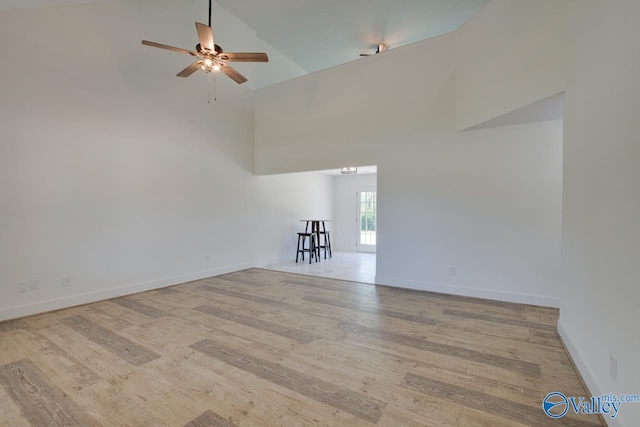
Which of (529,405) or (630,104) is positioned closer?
(630,104)

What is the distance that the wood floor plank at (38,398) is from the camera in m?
1.68

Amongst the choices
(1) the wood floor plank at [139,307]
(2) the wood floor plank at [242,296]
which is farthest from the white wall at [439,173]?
(1) the wood floor plank at [139,307]

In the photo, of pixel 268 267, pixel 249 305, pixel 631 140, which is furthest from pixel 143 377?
pixel 268 267

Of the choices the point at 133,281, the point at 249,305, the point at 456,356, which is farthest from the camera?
the point at 133,281

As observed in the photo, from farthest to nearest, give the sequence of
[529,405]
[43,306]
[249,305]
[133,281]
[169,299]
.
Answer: [133,281] < [169,299] < [249,305] < [43,306] < [529,405]

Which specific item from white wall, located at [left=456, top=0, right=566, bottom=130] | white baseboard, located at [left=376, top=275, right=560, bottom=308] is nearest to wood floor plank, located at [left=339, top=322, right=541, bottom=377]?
white baseboard, located at [left=376, top=275, right=560, bottom=308]

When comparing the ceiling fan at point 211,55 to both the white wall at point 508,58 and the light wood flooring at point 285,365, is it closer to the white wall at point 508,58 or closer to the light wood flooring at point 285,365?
the white wall at point 508,58

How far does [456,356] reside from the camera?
94.6 inches

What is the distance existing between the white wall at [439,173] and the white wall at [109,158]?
2.10 m

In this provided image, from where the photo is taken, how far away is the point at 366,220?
9.00m

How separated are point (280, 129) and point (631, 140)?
5.18 meters

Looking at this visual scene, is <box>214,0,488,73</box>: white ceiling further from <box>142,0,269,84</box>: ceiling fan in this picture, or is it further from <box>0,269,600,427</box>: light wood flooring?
<box>0,269,600,427</box>: light wood flooring

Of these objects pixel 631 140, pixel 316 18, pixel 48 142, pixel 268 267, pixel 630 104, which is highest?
pixel 316 18

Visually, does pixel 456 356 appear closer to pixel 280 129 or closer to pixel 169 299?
pixel 169 299
